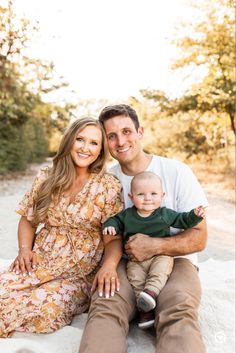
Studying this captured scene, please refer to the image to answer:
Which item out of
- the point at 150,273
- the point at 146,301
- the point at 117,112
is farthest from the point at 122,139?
the point at 146,301

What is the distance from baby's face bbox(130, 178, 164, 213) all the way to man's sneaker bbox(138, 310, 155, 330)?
474 millimetres

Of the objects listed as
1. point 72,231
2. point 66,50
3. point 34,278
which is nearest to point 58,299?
point 34,278

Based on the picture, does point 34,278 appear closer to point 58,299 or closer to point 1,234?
point 58,299

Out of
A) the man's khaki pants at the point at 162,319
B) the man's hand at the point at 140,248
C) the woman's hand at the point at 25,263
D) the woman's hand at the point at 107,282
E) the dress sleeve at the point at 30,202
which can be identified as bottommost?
the man's khaki pants at the point at 162,319

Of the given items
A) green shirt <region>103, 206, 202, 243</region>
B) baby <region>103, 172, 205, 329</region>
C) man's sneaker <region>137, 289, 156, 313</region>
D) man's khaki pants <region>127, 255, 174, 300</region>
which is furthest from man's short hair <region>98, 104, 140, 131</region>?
man's sneaker <region>137, 289, 156, 313</region>

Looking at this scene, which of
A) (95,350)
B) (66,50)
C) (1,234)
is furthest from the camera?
(66,50)

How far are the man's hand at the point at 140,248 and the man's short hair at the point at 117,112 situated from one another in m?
0.68

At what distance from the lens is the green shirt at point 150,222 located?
6.52 feet

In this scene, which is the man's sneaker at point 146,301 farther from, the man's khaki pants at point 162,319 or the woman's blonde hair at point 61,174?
the woman's blonde hair at point 61,174

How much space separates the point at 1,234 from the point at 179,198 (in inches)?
44.8

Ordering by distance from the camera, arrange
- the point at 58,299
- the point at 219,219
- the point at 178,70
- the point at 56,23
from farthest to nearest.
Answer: the point at 178,70, the point at 219,219, the point at 56,23, the point at 58,299

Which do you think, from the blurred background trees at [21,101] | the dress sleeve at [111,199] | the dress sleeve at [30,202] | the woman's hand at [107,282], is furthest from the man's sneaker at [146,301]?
the blurred background trees at [21,101]

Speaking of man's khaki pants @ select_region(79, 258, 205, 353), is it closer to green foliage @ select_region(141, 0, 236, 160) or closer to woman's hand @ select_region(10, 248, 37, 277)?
woman's hand @ select_region(10, 248, 37, 277)

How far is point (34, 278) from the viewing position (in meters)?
1.97
